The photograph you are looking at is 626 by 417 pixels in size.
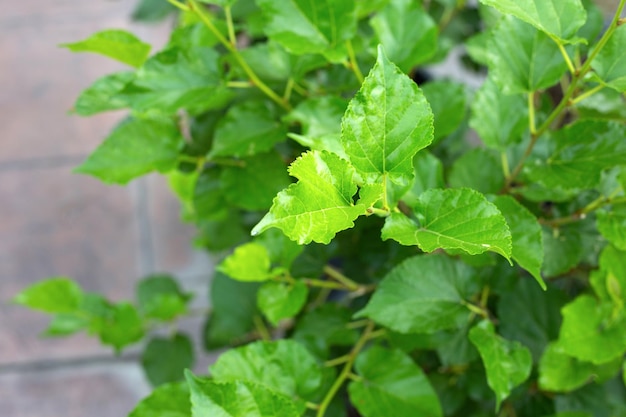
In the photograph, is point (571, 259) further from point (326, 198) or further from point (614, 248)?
point (326, 198)

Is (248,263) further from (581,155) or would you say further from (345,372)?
(581,155)

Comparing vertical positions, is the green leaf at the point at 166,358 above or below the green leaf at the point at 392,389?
below

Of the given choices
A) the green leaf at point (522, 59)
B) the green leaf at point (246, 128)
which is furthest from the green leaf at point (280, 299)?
the green leaf at point (522, 59)

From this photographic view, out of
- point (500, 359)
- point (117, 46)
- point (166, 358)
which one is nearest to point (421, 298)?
point (500, 359)

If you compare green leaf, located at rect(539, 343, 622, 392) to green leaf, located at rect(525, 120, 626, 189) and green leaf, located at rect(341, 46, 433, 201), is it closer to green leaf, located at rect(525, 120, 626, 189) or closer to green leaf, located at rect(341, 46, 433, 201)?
green leaf, located at rect(525, 120, 626, 189)

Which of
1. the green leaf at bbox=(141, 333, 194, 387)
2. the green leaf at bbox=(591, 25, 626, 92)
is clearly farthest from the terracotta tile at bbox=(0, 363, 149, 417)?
the green leaf at bbox=(591, 25, 626, 92)

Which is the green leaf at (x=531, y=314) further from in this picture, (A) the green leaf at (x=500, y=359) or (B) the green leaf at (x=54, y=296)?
(B) the green leaf at (x=54, y=296)
